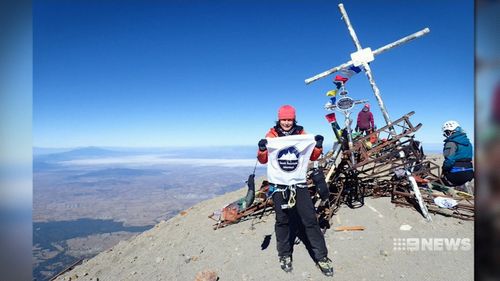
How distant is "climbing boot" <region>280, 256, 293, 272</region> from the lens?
618 cm

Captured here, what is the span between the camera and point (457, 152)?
347 inches

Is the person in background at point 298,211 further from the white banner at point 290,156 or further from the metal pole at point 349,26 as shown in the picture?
the metal pole at point 349,26

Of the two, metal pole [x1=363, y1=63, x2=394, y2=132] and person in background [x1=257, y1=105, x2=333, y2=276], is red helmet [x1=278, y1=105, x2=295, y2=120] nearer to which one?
person in background [x1=257, y1=105, x2=333, y2=276]

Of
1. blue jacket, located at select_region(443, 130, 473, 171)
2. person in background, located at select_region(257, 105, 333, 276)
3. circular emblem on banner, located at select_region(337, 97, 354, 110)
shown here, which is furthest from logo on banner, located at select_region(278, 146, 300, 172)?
blue jacket, located at select_region(443, 130, 473, 171)

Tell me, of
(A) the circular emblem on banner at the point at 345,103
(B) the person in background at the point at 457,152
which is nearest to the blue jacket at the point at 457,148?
(B) the person in background at the point at 457,152

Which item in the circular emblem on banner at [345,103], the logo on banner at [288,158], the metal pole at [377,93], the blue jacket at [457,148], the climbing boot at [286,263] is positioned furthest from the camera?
the blue jacket at [457,148]

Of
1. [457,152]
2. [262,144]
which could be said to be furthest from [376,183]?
[262,144]

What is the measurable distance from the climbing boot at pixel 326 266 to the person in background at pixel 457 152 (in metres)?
5.53

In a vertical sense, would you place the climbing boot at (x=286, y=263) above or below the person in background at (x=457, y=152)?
below

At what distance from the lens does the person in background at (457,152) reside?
880 centimetres

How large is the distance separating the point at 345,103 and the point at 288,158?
280 centimetres

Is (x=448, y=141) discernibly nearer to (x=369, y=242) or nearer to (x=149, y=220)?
(x=369, y=242)

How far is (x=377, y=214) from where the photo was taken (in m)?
8.17

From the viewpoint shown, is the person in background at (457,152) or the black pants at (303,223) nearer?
the black pants at (303,223)
